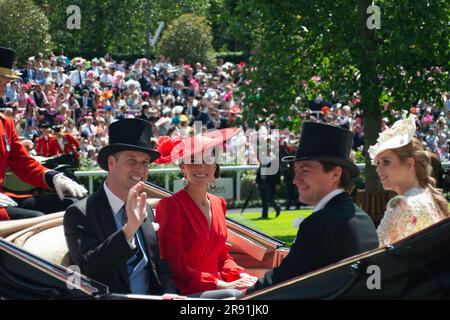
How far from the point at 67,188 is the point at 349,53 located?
8.85 meters

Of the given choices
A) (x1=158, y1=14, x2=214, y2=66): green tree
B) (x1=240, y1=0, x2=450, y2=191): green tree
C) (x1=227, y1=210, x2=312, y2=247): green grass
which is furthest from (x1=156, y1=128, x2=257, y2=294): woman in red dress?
(x1=158, y1=14, x2=214, y2=66): green tree

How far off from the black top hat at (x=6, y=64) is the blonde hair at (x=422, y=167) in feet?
7.87

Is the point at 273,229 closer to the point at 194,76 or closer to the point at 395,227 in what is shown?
the point at 395,227

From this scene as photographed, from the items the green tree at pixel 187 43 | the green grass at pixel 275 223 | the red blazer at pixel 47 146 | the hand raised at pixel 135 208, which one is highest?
the green tree at pixel 187 43

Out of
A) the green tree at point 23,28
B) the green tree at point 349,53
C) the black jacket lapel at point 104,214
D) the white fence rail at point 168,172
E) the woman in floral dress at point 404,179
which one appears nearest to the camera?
the black jacket lapel at point 104,214

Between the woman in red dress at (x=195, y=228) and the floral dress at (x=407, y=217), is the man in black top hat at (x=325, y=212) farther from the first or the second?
the woman in red dress at (x=195, y=228)

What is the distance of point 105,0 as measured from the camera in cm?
3266

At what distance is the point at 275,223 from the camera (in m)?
16.8

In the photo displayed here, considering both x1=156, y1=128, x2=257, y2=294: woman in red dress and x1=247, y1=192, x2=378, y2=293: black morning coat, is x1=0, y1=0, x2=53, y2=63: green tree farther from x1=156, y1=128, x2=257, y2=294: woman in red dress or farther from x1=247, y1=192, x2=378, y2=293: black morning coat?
x1=247, y1=192, x2=378, y2=293: black morning coat

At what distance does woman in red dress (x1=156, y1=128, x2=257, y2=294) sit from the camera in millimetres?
5328

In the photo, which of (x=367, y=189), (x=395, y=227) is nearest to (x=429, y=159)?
(x=395, y=227)

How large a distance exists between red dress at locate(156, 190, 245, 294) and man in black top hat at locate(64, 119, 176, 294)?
0.08 m

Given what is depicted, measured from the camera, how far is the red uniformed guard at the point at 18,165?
19.5ft

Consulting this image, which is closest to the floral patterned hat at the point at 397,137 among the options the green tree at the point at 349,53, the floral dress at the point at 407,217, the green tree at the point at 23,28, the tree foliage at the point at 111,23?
the floral dress at the point at 407,217
